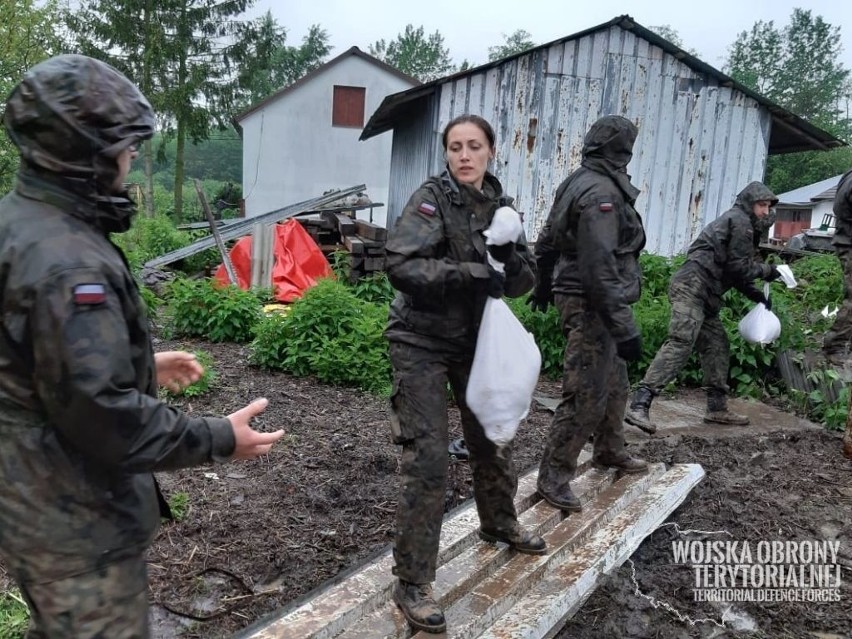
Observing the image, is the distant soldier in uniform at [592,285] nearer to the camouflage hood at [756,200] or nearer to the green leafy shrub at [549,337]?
the camouflage hood at [756,200]

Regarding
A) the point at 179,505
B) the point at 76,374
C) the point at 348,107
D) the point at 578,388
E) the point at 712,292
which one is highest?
the point at 348,107

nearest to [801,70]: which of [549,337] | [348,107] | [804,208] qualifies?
[804,208]

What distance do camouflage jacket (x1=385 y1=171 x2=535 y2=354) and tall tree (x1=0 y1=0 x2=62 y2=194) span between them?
50.8 feet

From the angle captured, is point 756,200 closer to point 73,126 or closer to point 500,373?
point 500,373

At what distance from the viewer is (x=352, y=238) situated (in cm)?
1091

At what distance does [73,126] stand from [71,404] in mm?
639

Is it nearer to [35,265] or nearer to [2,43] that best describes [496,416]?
[35,265]

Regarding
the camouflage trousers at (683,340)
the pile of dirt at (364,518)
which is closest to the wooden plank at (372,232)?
the pile of dirt at (364,518)

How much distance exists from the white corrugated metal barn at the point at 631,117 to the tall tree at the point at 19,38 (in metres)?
10.4

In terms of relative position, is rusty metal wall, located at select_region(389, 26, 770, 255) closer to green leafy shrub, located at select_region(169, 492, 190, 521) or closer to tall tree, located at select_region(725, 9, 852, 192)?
green leafy shrub, located at select_region(169, 492, 190, 521)

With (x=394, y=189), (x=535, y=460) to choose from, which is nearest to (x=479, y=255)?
(x=535, y=460)

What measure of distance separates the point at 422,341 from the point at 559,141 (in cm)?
788

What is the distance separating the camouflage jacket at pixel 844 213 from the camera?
25.3 ft

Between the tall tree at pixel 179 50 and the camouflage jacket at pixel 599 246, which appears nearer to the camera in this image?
the camouflage jacket at pixel 599 246
